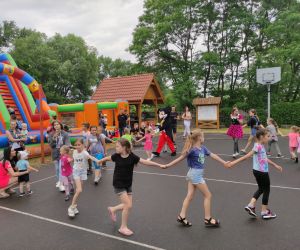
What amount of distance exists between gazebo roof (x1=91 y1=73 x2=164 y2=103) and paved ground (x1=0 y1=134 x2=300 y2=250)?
1398cm

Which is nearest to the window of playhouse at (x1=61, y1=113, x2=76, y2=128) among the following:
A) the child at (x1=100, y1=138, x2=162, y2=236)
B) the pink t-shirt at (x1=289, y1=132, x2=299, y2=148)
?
the pink t-shirt at (x1=289, y1=132, x2=299, y2=148)

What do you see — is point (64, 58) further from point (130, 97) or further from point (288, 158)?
point (288, 158)

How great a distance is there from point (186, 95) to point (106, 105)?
51.1 ft

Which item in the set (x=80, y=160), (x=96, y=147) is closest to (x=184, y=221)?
(x=80, y=160)

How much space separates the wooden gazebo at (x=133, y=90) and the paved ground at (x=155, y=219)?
13877 mm

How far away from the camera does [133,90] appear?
22359 millimetres

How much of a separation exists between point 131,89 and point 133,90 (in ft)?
0.83

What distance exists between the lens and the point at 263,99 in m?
30.5

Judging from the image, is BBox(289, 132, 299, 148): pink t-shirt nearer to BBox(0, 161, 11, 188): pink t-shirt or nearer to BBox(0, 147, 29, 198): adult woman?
BBox(0, 147, 29, 198): adult woman

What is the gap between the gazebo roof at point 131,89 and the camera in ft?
72.0

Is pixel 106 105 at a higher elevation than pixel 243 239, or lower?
higher

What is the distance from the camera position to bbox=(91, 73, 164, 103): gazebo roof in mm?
21939

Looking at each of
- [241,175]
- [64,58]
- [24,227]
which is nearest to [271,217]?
[241,175]

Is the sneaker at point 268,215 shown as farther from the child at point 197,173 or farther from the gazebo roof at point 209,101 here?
the gazebo roof at point 209,101
